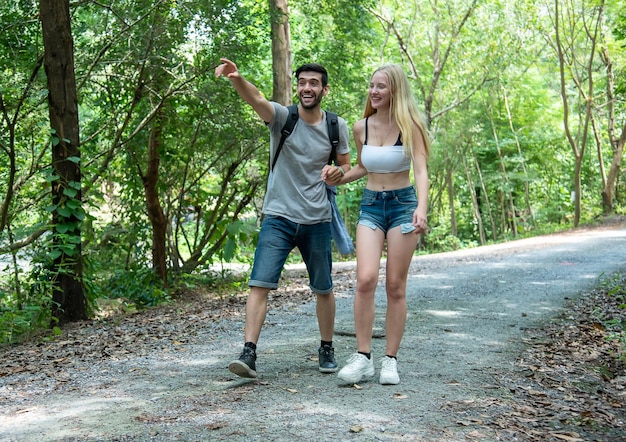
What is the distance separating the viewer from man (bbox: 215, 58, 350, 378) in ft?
16.3

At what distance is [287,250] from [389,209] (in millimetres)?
775

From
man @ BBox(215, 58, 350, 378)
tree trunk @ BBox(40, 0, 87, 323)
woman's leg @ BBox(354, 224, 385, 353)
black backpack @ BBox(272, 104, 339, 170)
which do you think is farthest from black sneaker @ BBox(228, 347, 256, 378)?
tree trunk @ BBox(40, 0, 87, 323)

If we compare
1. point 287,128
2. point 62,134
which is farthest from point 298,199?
point 62,134

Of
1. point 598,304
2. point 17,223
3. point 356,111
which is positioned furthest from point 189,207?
point 356,111

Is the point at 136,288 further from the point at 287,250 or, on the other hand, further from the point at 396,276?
the point at 396,276

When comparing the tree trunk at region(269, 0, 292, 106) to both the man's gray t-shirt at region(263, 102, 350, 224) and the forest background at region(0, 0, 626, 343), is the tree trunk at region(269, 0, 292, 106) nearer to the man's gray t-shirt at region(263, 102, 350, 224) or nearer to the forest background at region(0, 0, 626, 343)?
the forest background at region(0, 0, 626, 343)

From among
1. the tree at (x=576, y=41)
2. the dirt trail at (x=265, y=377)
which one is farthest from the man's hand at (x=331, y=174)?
the tree at (x=576, y=41)

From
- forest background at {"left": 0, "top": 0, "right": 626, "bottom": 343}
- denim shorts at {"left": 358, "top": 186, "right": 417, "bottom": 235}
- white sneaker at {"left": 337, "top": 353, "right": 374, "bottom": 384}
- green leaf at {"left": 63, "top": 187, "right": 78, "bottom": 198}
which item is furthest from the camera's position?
forest background at {"left": 0, "top": 0, "right": 626, "bottom": 343}

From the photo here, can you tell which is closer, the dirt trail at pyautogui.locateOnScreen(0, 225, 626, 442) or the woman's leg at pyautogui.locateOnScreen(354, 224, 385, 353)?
the dirt trail at pyautogui.locateOnScreen(0, 225, 626, 442)

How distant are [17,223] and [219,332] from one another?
4.11m

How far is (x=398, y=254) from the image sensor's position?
491cm

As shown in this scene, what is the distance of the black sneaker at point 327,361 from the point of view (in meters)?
5.30

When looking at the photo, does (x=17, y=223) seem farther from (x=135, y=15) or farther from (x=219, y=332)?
(x=219, y=332)

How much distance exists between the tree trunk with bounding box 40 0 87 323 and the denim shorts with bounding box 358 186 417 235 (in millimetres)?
4405
